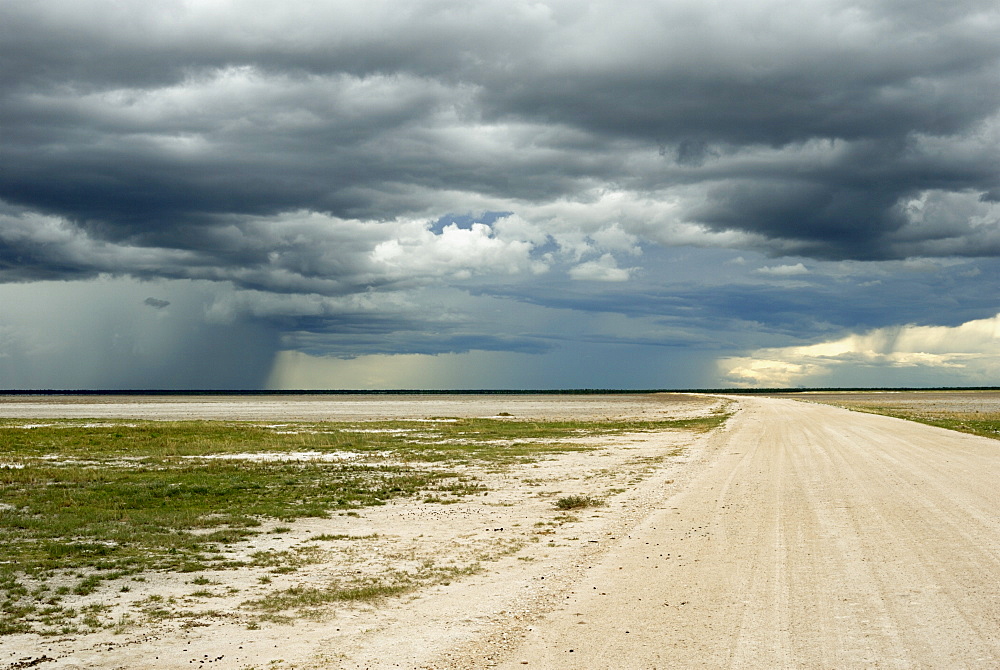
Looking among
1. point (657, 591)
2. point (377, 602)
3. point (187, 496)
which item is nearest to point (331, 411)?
point (187, 496)

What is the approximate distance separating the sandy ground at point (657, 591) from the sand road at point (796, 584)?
4 centimetres

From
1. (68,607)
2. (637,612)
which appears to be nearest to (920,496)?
(637,612)

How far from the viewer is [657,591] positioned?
38.9 ft

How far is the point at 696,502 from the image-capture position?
21.1 m

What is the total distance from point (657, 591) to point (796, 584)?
2181mm

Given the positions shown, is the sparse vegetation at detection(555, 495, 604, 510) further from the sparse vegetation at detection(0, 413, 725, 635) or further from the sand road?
the sand road

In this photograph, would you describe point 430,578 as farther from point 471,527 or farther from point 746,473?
point 746,473

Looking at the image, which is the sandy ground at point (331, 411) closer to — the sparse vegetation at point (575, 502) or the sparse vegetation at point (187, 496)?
the sparse vegetation at point (187, 496)

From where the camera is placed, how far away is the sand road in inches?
354

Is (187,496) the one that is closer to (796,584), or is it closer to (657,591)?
(657,591)

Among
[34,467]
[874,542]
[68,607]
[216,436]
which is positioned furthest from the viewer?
[216,436]

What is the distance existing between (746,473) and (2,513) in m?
22.8

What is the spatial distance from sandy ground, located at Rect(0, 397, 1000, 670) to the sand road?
4 centimetres

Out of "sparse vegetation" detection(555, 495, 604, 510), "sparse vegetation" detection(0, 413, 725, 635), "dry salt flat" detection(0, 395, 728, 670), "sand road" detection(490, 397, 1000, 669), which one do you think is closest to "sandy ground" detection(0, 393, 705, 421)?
Result: "sparse vegetation" detection(0, 413, 725, 635)
